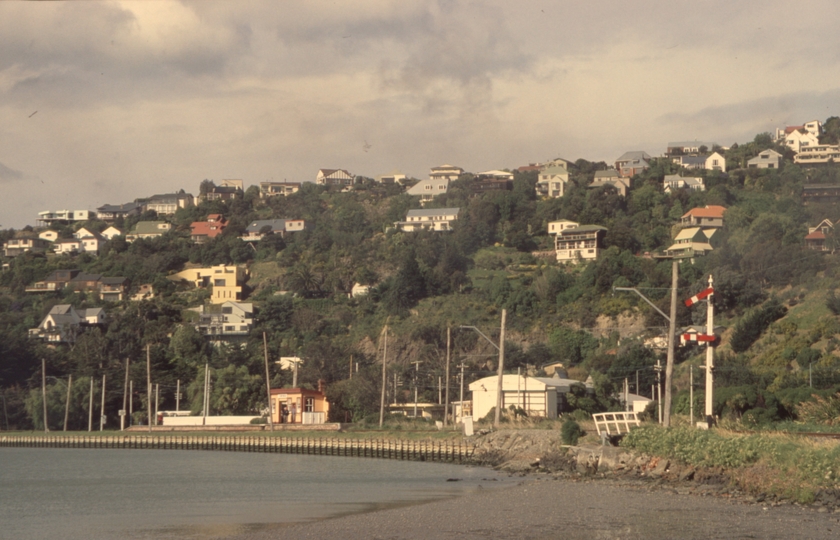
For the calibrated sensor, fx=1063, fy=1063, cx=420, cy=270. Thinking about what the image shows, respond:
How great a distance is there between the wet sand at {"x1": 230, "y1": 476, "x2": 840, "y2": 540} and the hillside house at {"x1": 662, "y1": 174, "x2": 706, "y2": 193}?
15025cm

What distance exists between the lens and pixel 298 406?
82938 mm

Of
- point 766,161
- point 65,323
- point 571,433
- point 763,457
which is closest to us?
point 763,457

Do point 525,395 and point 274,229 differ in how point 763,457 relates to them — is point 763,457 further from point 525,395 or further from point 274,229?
point 274,229

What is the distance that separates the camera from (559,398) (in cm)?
6650

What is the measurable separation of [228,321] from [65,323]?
22.3 m

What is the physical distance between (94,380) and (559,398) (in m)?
55.0

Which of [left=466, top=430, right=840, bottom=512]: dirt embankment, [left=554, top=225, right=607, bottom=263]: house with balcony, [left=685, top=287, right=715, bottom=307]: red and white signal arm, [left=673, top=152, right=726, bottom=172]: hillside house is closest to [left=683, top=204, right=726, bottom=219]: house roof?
[left=554, top=225, right=607, bottom=263]: house with balcony

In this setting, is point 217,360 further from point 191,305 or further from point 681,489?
point 681,489

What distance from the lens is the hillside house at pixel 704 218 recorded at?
15300cm

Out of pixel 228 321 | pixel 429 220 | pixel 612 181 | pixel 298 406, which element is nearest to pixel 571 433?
pixel 298 406

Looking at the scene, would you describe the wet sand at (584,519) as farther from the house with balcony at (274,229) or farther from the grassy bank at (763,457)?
the house with balcony at (274,229)

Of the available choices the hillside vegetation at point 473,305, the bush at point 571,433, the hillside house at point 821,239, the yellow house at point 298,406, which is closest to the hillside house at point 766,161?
the hillside vegetation at point 473,305

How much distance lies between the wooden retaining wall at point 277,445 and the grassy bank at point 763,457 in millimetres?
20404

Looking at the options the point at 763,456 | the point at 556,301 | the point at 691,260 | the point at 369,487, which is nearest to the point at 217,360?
the point at 556,301
